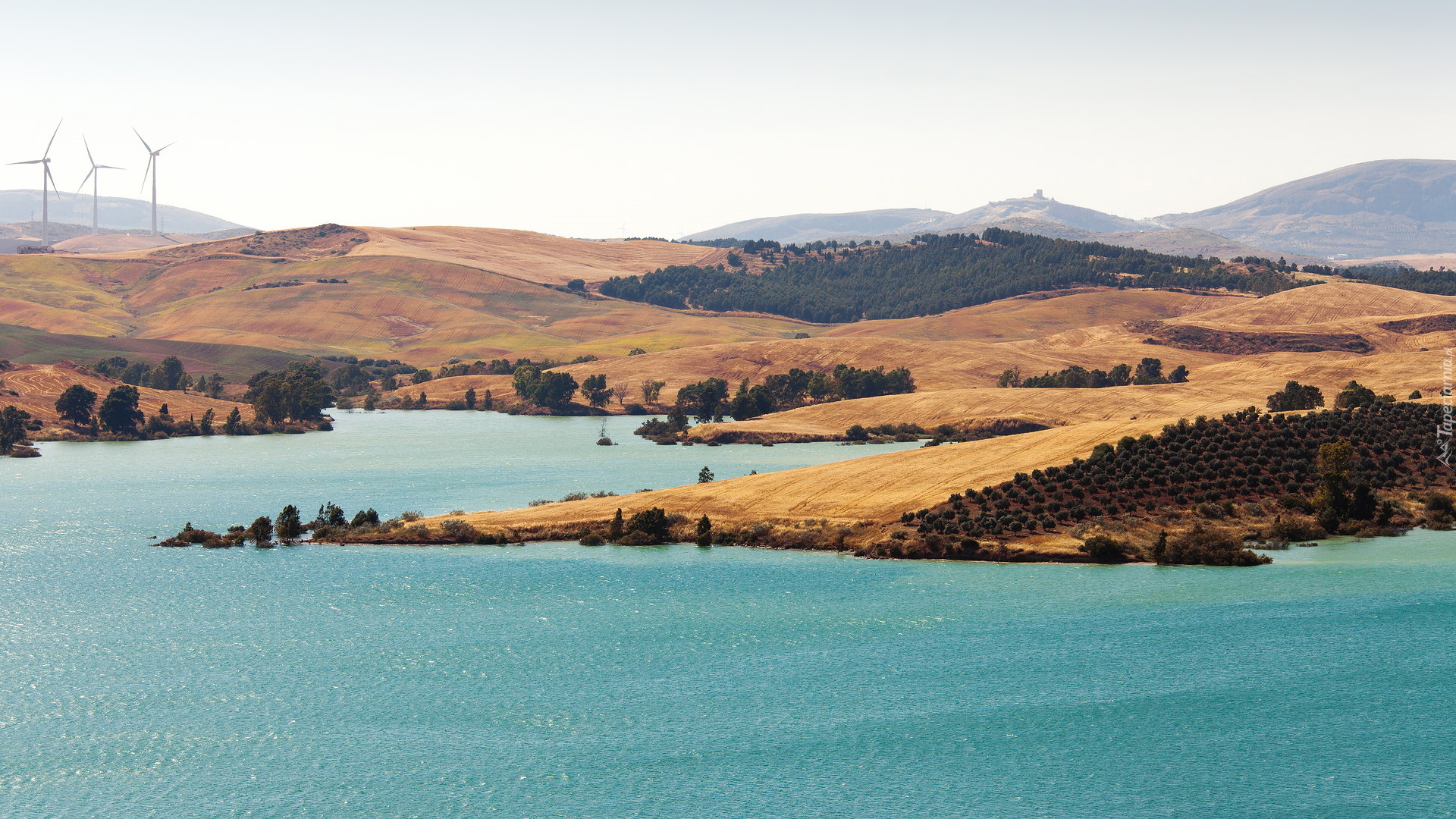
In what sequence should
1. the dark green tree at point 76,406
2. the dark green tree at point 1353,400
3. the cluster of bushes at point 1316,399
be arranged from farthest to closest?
the dark green tree at point 76,406 < the cluster of bushes at point 1316,399 < the dark green tree at point 1353,400

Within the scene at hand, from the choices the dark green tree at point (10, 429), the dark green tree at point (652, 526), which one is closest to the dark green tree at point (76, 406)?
the dark green tree at point (10, 429)

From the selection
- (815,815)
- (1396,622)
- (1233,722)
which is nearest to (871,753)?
(815,815)

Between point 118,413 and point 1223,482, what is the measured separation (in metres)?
162

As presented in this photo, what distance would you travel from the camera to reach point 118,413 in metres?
195

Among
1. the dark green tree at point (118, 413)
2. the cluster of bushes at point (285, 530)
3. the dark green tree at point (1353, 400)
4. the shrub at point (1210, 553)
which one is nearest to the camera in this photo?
the shrub at point (1210, 553)

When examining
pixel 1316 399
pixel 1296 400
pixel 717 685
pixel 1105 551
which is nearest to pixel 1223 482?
pixel 1105 551

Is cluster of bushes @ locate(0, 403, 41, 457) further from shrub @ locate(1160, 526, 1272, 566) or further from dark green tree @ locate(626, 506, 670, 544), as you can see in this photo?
shrub @ locate(1160, 526, 1272, 566)

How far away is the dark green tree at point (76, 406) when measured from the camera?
194625 millimetres

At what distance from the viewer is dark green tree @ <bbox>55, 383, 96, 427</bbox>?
194625 mm

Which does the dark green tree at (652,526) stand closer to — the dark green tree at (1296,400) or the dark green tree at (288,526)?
the dark green tree at (288,526)

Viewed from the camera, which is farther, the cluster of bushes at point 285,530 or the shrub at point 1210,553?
the cluster of bushes at point 285,530

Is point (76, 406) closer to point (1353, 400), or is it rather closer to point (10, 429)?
point (10, 429)

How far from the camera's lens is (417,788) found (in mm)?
49938

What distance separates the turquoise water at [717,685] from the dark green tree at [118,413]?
106 metres
